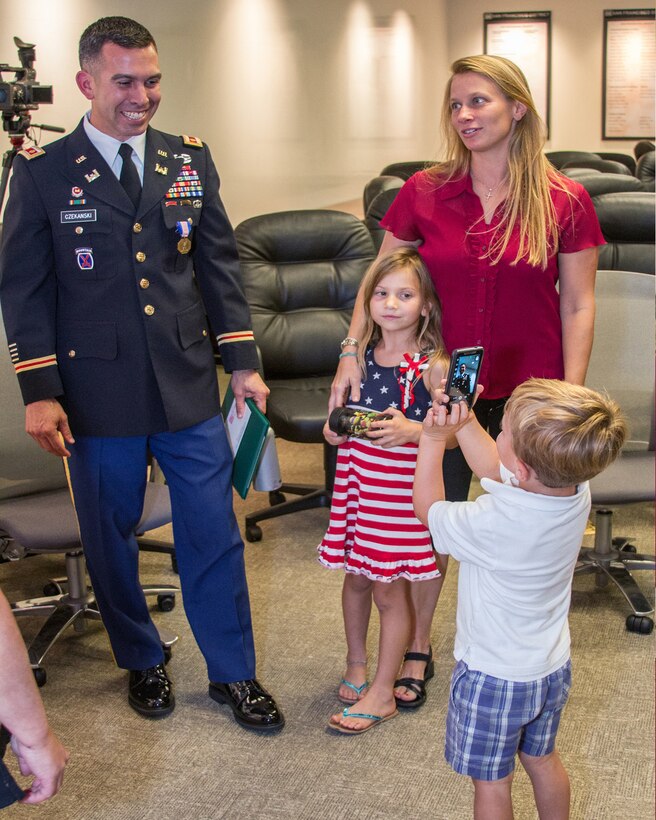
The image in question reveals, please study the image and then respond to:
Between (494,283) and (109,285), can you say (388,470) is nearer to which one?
(494,283)

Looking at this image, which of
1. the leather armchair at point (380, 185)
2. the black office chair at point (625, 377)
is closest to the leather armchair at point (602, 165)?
the leather armchair at point (380, 185)

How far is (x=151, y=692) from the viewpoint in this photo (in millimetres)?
2375

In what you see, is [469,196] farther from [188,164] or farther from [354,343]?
[188,164]

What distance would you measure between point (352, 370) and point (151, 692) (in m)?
0.90

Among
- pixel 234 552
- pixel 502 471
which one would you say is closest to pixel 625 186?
pixel 234 552

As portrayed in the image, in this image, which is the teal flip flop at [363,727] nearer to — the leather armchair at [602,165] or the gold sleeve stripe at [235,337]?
the gold sleeve stripe at [235,337]

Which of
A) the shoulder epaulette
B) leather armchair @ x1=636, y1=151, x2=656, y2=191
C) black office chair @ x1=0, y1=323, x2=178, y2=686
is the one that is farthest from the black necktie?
leather armchair @ x1=636, y1=151, x2=656, y2=191

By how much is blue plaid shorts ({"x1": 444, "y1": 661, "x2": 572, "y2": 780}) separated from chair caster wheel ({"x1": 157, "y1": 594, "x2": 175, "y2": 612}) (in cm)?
143

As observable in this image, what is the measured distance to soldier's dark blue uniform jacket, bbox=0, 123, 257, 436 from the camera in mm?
2072

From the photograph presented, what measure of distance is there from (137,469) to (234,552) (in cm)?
29

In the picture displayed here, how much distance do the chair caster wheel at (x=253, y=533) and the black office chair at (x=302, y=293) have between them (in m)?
0.13

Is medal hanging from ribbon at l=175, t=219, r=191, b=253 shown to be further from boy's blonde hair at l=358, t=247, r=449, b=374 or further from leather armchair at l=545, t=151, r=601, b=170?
leather armchair at l=545, t=151, r=601, b=170

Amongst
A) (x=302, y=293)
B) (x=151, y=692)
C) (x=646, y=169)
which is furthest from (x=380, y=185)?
(x=151, y=692)

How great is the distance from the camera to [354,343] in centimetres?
221
